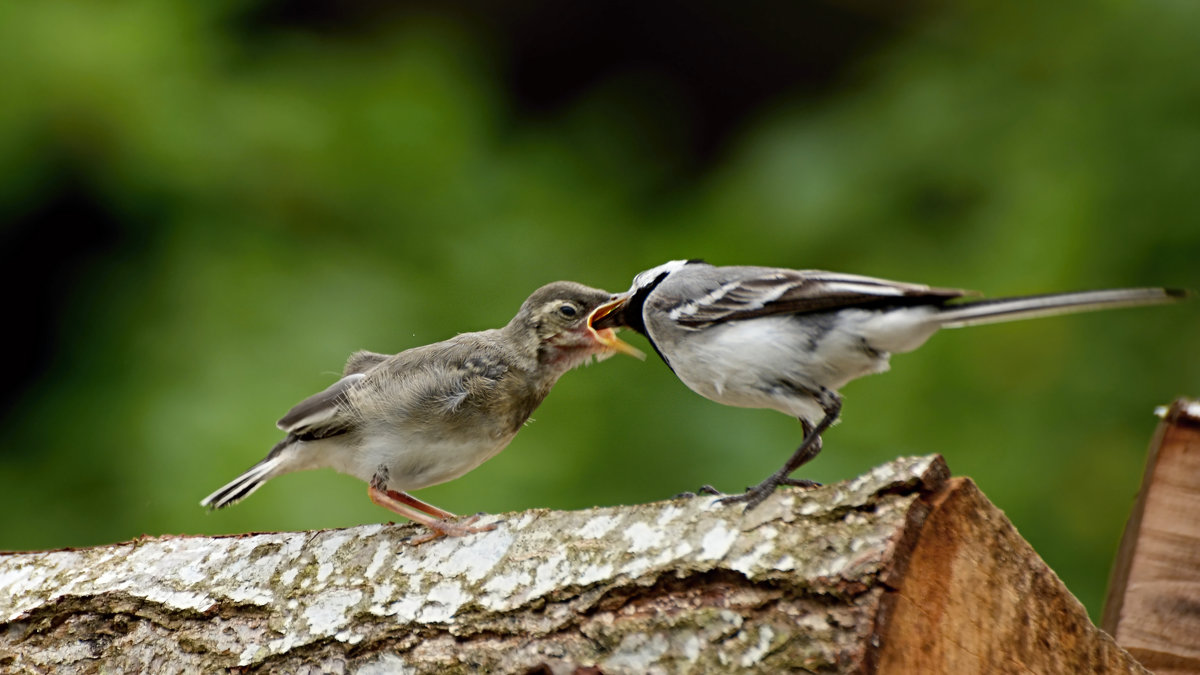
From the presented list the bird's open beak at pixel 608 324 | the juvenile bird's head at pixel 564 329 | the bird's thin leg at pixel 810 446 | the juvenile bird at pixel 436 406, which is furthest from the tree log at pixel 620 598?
the bird's open beak at pixel 608 324

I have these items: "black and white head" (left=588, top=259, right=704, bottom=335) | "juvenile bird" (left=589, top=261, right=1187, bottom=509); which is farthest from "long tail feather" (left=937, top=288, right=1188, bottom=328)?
"black and white head" (left=588, top=259, right=704, bottom=335)

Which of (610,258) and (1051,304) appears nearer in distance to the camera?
(1051,304)

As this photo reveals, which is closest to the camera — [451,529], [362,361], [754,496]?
[754,496]

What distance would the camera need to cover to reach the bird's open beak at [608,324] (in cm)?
397

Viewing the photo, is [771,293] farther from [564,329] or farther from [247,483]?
[247,483]

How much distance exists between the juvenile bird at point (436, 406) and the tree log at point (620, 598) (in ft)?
2.16

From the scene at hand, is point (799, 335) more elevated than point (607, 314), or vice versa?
point (607, 314)

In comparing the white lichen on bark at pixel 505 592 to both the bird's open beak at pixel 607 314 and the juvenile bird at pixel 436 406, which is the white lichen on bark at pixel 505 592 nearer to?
the juvenile bird at pixel 436 406

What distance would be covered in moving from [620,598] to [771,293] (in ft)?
4.29

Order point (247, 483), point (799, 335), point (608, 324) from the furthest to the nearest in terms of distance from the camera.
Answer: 1. point (608, 324)
2. point (247, 483)
3. point (799, 335)

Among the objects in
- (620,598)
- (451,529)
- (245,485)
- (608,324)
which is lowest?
(620,598)

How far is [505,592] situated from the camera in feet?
8.33

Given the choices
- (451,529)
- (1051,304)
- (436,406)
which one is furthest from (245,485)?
(1051,304)

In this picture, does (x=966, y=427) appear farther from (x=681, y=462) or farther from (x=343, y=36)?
(x=343, y=36)
